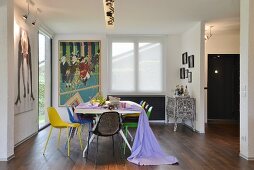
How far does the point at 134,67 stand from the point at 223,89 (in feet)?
10.0

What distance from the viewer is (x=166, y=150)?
5359 mm

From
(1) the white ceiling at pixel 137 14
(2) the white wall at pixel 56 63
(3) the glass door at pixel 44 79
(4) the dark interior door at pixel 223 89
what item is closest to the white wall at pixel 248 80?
(1) the white ceiling at pixel 137 14

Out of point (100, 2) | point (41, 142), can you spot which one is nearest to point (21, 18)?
point (100, 2)

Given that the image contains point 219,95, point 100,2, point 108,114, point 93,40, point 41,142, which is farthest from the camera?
point 219,95

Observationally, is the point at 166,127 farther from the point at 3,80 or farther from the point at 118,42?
the point at 3,80

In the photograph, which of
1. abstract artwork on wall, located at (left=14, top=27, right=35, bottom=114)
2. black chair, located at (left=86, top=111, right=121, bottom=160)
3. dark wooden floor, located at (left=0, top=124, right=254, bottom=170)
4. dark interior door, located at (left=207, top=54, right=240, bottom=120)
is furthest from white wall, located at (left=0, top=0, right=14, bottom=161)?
dark interior door, located at (left=207, top=54, right=240, bottom=120)

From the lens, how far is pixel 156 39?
30.3ft

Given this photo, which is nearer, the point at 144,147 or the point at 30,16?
the point at 144,147

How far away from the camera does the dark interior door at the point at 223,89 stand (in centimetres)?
959

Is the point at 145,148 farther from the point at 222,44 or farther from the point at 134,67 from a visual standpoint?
the point at 222,44

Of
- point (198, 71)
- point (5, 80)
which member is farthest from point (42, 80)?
point (198, 71)

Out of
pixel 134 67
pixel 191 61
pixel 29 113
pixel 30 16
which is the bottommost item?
pixel 29 113

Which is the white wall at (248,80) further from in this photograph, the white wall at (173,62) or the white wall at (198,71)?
the white wall at (173,62)

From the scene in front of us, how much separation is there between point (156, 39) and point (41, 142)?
4927 mm
